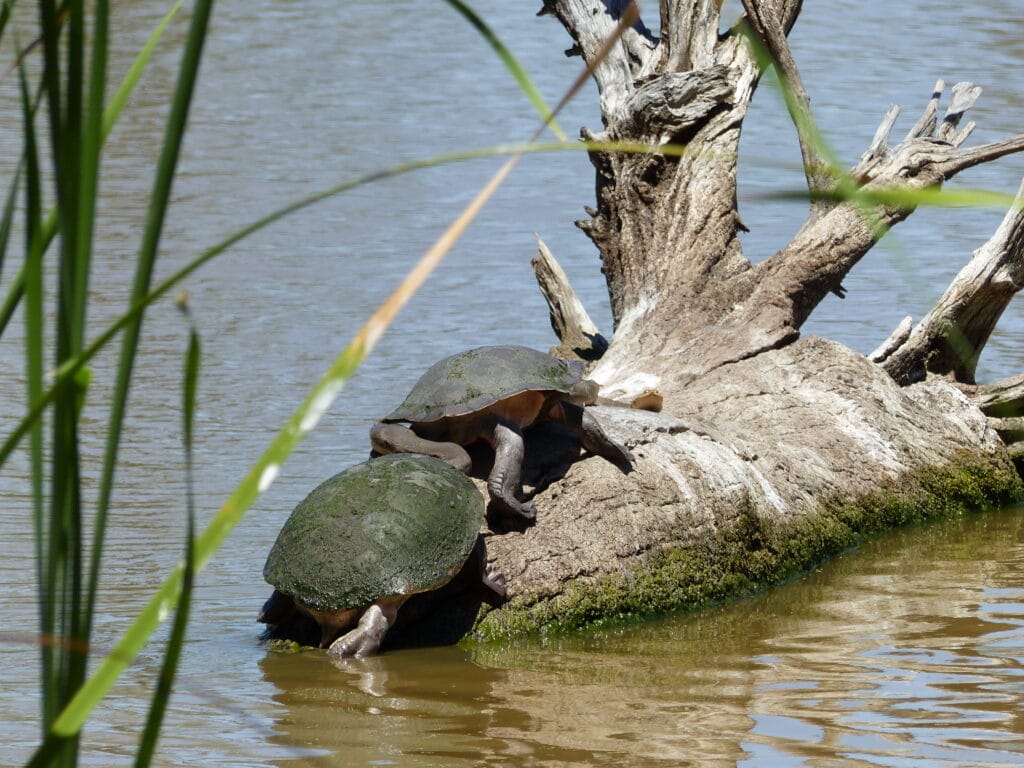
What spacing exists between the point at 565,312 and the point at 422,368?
5.09ft

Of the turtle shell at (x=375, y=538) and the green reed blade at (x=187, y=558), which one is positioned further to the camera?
the turtle shell at (x=375, y=538)

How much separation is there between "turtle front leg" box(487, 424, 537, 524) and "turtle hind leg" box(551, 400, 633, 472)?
0.27m

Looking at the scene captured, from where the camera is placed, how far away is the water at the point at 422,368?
14.1 ft

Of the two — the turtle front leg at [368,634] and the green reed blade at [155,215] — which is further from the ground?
the green reed blade at [155,215]

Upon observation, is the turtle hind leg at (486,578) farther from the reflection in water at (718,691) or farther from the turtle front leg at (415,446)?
the turtle front leg at (415,446)

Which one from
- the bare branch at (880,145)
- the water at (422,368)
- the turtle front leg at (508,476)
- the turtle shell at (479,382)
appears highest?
the bare branch at (880,145)

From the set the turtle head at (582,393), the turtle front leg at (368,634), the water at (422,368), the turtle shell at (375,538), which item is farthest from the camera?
the turtle head at (582,393)

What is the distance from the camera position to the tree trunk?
606 centimetres

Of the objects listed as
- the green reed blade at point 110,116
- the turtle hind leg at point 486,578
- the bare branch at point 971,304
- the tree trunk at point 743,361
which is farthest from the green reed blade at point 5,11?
the bare branch at point 971,304

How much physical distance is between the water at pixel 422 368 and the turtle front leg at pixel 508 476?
559mm

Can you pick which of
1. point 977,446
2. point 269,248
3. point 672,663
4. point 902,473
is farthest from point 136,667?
point 269,248

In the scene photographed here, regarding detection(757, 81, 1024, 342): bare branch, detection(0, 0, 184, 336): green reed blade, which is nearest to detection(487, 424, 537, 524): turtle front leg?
detection(757, 81, 1024, 342): bare branch

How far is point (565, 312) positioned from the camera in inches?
337

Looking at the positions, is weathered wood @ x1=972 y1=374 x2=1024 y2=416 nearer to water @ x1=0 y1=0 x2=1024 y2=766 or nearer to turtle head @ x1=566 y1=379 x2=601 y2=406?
water @ x1=0 y1=0 x2=1024 y2=766
